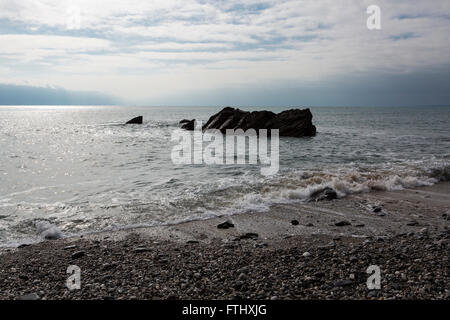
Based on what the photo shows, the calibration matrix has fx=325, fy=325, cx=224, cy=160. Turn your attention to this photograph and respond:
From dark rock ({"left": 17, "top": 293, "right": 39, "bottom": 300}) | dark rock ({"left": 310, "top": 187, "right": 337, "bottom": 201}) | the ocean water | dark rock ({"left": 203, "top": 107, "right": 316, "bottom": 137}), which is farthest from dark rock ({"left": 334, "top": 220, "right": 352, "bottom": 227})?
dark rock ({"left": 203, "top": 107, "right": 316, "bottom": 137})

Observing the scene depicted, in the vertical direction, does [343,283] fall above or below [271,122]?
below

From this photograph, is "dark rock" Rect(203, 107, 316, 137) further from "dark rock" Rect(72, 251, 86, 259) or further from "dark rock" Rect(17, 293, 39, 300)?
"dark rock" Rect(17, 293, 39, 300)

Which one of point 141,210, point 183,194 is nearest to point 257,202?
point 183,194

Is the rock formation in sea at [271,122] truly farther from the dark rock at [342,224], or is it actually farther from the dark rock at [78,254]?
the dark rock at [78,254]

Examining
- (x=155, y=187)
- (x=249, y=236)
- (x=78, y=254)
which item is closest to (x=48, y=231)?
(x=78, y=254)

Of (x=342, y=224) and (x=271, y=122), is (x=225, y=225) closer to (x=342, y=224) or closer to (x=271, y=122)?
(x=342, y=224)

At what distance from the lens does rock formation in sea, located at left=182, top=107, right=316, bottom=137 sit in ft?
145

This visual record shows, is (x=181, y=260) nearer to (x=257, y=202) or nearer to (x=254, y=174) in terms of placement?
(x=257, y=202)

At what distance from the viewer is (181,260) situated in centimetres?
723

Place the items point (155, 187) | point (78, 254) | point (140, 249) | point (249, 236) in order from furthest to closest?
point (155, 187)
point (249, 236)
point (140, 249)
point (78, 254)

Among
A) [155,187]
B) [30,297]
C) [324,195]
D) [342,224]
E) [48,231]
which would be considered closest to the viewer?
[30,297]

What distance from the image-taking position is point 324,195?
43.1 ft

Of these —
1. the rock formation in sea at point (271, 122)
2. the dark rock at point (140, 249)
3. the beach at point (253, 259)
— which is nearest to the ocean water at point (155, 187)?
the beach at point (253, 259)
